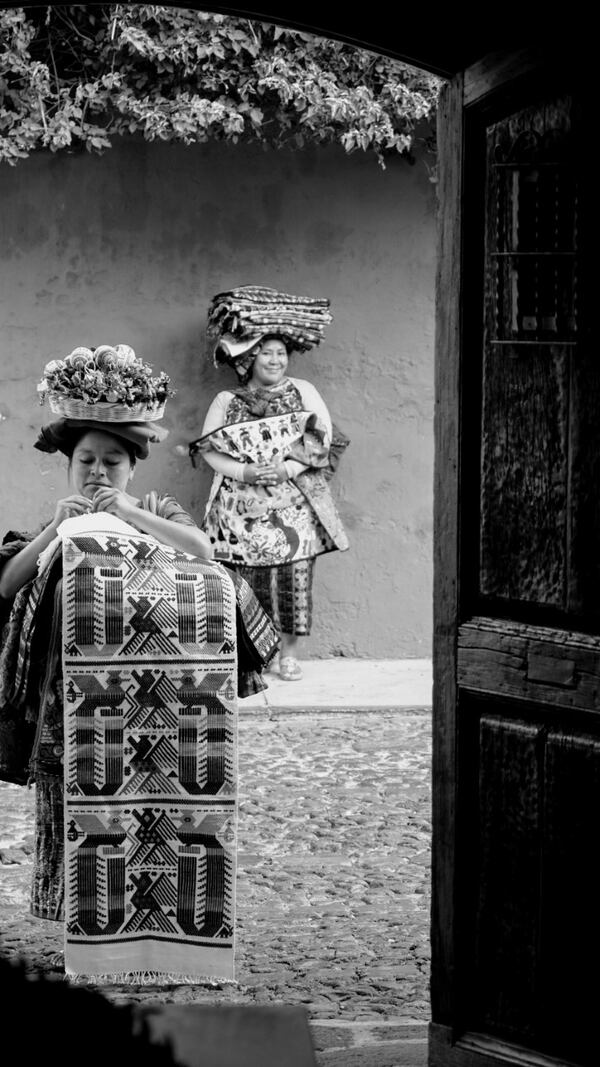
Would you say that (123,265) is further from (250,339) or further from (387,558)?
(387,558)

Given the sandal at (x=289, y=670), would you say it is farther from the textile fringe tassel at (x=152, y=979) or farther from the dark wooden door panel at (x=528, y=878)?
the dark wooden door panel at (x=528, y=878)

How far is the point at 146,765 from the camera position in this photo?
14.3 feet

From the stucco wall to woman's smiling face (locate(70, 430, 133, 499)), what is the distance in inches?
185

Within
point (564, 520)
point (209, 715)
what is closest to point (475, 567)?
point (564, 520)

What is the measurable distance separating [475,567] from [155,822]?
137cm

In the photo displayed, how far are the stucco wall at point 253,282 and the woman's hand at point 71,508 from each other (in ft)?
15.8

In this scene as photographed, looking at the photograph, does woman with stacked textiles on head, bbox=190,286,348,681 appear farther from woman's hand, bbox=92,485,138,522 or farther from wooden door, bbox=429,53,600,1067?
wooden door, bbox=429,53,600,1067

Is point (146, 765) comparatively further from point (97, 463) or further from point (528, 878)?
point (528, 878)

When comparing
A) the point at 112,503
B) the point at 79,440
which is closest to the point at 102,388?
the point at 79,440

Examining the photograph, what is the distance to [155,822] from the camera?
436cm

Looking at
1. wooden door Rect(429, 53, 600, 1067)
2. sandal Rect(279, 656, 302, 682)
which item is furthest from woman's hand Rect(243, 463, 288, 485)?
wooden door Rect(429, 53, 600, 1067)

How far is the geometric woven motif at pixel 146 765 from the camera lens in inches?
169

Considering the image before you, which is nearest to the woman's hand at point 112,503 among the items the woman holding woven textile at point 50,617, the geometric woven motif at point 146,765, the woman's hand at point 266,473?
the woman holding woven textile at point 50,617

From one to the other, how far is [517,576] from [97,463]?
1577mm
